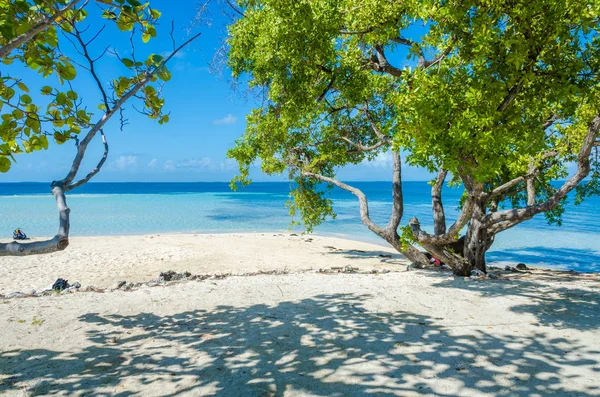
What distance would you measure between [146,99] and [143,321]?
12.3 feet

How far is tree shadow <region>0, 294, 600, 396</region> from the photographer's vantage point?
4102mm

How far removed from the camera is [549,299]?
7223 mm

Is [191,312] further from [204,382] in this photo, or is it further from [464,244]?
[464,244]

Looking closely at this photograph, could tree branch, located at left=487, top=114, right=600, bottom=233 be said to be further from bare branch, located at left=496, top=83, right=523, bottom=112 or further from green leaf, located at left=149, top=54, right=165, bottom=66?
green leaf, located at left=149, top=54, right=165, bottom=66

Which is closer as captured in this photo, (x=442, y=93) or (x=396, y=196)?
(x=442, y=93)

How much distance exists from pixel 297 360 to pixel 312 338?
0.70m

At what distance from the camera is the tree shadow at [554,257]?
1948 cm

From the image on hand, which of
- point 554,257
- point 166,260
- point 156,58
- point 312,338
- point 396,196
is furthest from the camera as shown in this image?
point 554,257

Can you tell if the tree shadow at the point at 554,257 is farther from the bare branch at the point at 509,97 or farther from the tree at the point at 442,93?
the bare branch at the point at 509,97

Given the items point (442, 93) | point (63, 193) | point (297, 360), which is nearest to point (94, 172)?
point (63, 193)

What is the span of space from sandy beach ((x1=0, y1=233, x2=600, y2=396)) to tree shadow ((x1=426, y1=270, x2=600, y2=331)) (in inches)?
1.2

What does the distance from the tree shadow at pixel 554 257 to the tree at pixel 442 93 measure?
25.2 ft

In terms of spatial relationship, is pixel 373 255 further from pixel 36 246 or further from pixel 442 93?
pixel 36 246

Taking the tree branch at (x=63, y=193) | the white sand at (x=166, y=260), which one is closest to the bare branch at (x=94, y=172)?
the tree branch at (x=63, y=193)
